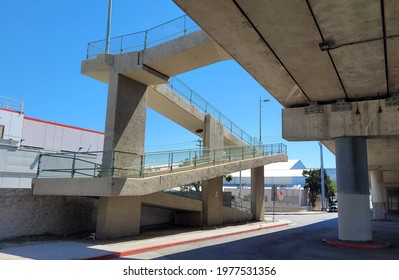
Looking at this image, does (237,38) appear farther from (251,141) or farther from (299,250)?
(251,141)

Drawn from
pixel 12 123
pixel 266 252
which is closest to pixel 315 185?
pixel 12 123

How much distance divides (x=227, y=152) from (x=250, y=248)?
10.3 meters

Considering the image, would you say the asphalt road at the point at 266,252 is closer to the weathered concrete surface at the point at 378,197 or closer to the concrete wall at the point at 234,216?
the concrete wall at the point at 234,216

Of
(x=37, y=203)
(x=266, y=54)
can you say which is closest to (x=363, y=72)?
(x=266, y=54)

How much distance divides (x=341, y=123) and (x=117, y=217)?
10709 millimetres

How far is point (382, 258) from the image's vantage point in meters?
11.8

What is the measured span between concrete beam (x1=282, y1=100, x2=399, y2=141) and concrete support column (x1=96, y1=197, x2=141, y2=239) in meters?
7.85

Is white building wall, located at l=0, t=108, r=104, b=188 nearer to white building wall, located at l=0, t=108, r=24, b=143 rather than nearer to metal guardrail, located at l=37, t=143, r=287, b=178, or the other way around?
white building wall, located at l=0, t=108, r=24, b=143

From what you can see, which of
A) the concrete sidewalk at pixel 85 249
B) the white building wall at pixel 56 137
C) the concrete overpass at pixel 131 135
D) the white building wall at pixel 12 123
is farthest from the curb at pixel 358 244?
the white building wall at pixel 56 137

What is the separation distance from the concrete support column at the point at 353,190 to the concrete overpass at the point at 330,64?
0.04 metres

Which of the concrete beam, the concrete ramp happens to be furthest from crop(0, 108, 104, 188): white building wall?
the concrete beam

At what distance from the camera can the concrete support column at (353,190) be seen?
49.6 ft

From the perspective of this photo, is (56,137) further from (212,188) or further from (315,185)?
(315,185)

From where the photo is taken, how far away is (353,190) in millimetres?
15352
